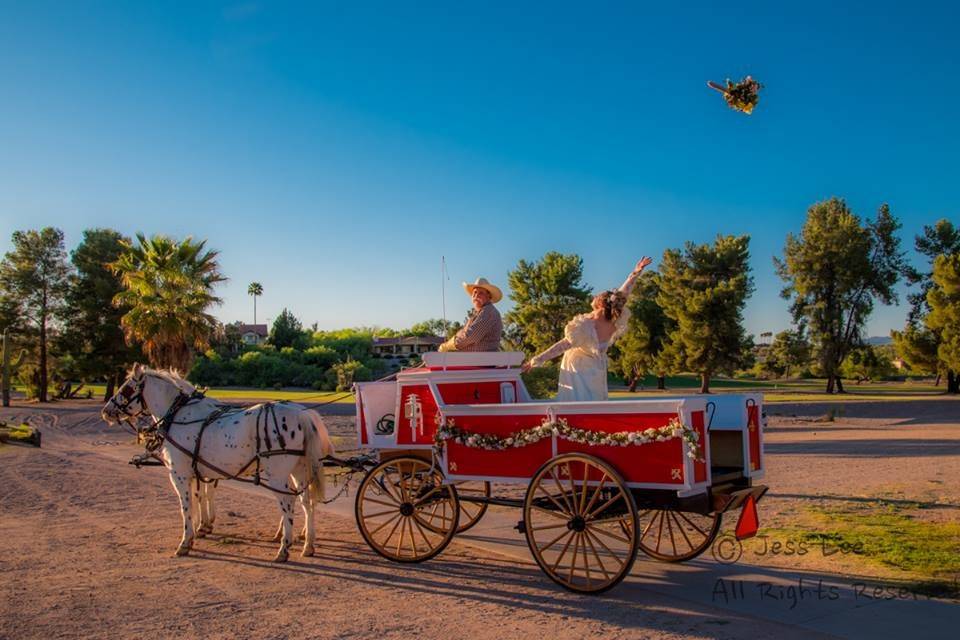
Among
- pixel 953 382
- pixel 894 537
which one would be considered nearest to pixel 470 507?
pixel 894 537

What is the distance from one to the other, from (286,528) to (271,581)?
90cm

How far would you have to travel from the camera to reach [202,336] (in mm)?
28875

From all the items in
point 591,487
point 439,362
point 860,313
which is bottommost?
point 591,487

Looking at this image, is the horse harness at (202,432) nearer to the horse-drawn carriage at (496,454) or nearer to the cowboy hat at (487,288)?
the horse-drawn carriage at (496,454)

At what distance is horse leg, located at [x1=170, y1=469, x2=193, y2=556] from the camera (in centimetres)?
810

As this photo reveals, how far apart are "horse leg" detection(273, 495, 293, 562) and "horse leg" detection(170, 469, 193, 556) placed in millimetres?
1082

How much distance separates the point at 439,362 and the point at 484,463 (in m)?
1.21

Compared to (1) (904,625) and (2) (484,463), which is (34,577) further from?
(1) (904,625)

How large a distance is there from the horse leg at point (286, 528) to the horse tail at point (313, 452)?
393mm

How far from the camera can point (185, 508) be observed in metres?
8.28

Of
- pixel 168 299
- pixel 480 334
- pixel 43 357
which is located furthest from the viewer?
pixel 43 357

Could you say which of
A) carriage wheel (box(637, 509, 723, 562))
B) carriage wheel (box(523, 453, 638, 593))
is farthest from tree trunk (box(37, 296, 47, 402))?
carriage wheel (box(523, 453, 638, 593))

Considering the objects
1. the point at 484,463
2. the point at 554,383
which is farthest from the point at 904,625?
the point at 554,383

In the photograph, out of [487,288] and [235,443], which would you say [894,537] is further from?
[235,443]
